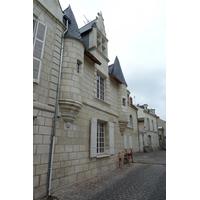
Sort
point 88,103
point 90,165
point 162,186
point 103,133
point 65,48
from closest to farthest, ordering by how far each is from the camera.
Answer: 1. point 162,186
2. point 65,48
3. point 90,165
4. point 88,103
5. point 103,133

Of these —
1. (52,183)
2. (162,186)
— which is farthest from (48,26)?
(162,186)

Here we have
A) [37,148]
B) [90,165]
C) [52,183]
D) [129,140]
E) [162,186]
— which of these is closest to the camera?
[37,148]

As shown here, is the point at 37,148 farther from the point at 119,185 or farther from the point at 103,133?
the point at 103,133

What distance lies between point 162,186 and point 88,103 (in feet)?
12.7

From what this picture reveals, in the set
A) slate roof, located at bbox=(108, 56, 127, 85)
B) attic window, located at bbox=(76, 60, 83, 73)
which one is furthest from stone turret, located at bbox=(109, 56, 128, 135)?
attic window, located at bbox=(76, 60, 83, 73)

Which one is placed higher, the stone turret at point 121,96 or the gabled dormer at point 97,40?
the gabled dormer at point 97,40

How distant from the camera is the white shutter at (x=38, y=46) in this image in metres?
3.74

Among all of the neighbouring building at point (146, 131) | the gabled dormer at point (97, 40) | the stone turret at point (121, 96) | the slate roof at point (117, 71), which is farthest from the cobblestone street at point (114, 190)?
the neighbouring building at point (146, 131)

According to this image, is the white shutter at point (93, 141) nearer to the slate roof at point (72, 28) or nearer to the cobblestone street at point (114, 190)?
the cobblestone street at point (114, 190)

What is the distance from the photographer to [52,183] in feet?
12.3

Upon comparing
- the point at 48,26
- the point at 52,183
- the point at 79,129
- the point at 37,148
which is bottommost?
the point at 52,183

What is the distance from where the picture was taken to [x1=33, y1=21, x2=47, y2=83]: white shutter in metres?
3.74

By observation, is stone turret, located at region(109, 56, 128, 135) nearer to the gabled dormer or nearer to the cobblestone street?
the gabled dormer

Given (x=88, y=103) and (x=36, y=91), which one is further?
(x=88, y=103)
